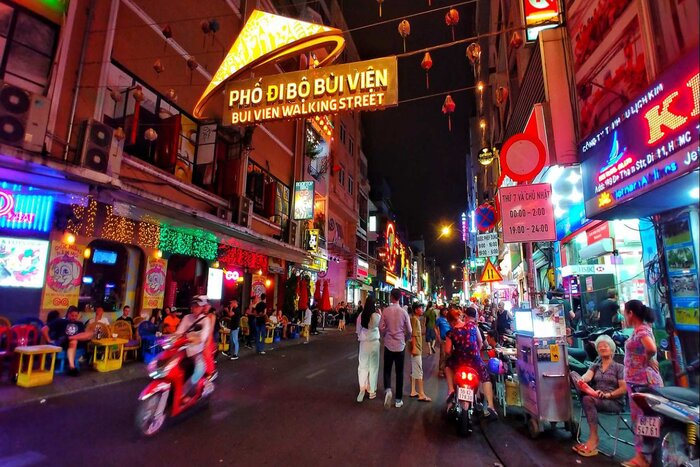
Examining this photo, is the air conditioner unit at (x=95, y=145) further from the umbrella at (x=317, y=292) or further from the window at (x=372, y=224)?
the window at (x=372, y=224)

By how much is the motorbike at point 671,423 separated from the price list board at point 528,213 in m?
2.53

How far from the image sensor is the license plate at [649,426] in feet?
13.2

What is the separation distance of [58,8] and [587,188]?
12945 millimetres

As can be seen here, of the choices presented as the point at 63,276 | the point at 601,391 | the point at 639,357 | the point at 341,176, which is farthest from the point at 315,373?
the point at 341,176

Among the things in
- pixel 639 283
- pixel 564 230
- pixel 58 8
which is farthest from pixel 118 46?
pixel 639 283

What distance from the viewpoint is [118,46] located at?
11.6m

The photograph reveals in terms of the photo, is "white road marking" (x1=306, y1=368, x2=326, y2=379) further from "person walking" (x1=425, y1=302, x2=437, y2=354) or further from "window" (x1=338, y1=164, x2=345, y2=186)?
"window" (x1=338, y1=164, x2=345, y2=186)

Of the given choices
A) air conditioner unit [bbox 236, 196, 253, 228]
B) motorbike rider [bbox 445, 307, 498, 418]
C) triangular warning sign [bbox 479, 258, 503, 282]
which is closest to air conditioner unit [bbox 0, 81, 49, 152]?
air conditioner unit [bbox 236, 196, 253, 228]

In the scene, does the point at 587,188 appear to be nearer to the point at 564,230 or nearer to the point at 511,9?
the point at 564,230

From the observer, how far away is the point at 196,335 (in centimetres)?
636

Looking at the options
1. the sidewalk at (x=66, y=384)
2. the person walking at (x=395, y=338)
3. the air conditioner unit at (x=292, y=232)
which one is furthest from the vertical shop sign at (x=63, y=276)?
the air conditioner unit at (x=292, y=232)

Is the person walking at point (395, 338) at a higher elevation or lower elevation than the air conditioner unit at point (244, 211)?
lower

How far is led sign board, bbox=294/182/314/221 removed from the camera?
23.5 metres

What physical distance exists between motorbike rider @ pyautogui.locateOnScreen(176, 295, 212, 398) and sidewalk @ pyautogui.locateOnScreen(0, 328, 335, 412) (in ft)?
10.7
